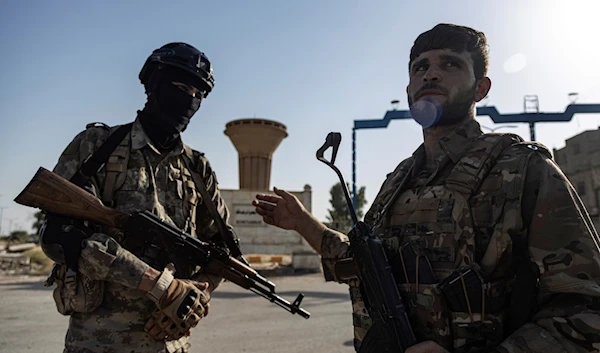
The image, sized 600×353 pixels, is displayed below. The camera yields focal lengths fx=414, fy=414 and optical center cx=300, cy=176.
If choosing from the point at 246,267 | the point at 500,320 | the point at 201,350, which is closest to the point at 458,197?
the point at 500,320

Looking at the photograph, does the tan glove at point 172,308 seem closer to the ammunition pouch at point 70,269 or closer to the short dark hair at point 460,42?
the ammunition pouch at point 70,269

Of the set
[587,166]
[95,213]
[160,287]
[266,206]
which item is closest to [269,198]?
[266,206]

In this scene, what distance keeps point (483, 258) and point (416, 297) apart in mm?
274

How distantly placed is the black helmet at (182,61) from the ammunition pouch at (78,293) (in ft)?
4.34

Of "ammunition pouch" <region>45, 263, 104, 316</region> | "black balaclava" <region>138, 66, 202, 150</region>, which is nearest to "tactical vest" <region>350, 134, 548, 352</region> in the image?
"ammunition pouch" <region>45, 263, 104, 316</region>

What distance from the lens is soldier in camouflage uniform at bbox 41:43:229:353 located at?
218 cm

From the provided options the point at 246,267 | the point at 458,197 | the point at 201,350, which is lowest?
the point at 201,350

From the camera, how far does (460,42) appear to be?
1760 mm

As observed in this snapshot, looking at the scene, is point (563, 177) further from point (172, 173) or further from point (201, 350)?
point (201, 350)

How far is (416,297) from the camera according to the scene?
150 cm

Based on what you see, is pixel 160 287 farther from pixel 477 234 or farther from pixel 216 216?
pixel 477 234

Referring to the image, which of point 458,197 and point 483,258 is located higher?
point 458,197

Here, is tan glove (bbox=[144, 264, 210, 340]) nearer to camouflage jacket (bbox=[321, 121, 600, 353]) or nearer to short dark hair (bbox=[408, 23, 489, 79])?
camouflage jacket (bbox=[321, 121, 600, 353])

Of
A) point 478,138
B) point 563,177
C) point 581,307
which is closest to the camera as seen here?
point 581,307
